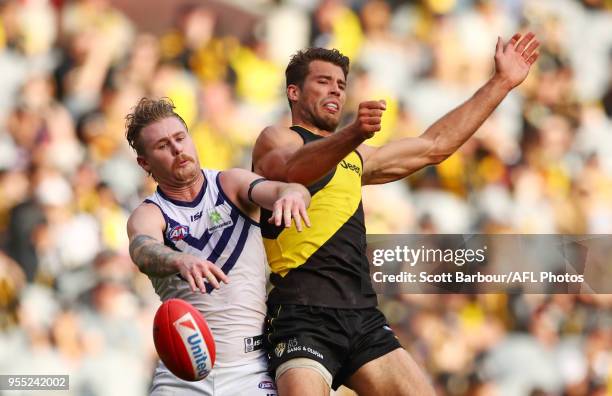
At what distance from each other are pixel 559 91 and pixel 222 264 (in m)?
5.32

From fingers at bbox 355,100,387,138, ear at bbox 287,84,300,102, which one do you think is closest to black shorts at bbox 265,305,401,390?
fingers at bbox 355,100,387,138

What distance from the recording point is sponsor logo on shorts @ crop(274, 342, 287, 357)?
175 inches

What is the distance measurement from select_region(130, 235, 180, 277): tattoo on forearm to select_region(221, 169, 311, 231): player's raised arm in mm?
455

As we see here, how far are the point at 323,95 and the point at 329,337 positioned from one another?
4.44 feet

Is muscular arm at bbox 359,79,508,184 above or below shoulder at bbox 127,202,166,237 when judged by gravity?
above

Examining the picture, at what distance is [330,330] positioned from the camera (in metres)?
4.59

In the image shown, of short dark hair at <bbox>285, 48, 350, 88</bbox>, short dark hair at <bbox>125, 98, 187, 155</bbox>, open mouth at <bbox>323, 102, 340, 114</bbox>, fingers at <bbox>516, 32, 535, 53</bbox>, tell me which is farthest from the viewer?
fingers at <bbox>516, 32, 535, 53</bbox>

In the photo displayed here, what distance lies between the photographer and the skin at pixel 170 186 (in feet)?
13.1

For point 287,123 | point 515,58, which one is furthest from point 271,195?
point 287,123

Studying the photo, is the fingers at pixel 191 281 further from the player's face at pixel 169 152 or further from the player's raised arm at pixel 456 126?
the player's raised arm at pixel 456 126

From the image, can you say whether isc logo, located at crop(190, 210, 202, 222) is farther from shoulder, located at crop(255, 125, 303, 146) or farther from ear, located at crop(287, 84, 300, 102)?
ear, located at crop(287, 84, 300, 102)

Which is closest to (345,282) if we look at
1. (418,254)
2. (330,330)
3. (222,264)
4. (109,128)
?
(330,330)

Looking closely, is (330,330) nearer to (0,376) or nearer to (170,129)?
(170,129)

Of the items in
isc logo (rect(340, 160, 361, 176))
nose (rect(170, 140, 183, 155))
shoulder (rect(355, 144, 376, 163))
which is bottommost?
nose (rect(170, 140, 183, 155))
